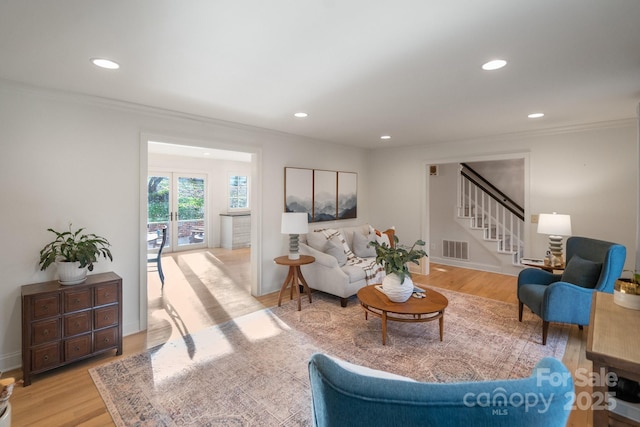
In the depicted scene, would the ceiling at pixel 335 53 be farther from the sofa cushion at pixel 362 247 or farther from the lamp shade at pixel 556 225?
the sofa cushion at pixel 362 247

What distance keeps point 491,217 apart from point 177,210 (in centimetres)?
730

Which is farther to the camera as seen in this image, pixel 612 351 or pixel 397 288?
pixel 397 288

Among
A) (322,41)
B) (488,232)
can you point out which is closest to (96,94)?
(322,41)

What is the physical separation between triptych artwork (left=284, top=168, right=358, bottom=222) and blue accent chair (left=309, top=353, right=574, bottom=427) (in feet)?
13.1

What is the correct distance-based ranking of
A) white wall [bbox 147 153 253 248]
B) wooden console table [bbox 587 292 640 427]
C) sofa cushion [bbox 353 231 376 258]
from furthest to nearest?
white wall [bbox 147 153 253 248]
sofa cushion [bbox 353 231 376 258]
wooden console table [bbox 587 292 640 427]

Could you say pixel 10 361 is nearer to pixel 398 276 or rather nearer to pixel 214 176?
pixel 398 276

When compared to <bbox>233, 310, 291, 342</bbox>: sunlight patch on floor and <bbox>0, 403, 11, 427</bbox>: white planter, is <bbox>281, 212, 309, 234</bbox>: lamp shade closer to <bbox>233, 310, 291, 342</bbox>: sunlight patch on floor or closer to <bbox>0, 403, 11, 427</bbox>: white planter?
<bbox>233, 310, 291, 342</bbox>: sunlight patch on floor

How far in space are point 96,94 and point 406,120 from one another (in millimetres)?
3309

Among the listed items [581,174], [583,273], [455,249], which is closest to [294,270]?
[583,273]

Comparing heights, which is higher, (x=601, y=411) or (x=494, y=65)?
(x=494, y=65)

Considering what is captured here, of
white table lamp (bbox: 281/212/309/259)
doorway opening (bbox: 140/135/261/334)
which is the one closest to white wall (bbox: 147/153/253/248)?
doorway opening (bbox: 140/135/261/334)

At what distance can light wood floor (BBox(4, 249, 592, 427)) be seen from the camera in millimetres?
2041

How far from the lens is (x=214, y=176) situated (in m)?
8.30

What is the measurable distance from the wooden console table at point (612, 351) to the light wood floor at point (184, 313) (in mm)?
1012
